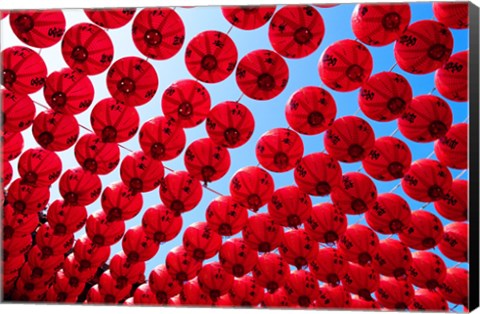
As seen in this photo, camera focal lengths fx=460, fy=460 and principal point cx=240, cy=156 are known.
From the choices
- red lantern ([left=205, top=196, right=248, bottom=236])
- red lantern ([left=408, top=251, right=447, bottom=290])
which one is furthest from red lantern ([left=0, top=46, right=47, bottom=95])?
red lantern ([left=408, top=251, right=447, bottom=290])

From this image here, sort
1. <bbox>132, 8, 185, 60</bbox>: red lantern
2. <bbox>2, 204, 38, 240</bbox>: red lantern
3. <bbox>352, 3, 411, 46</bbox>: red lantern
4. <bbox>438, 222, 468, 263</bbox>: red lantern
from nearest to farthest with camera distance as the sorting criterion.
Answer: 1. <bbox>352, 3, 411, 46</bbox>: red lantern
2. <bbox>132, 8, 185, 60</bbox>: red lantern
3. <bbox>438, 222, 468, 263</bbox>: red lantern
4. <bbox>2, 204, 38, 240</bbox>: red lantern

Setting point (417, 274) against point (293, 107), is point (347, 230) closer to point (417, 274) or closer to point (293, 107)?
point (417, 274)

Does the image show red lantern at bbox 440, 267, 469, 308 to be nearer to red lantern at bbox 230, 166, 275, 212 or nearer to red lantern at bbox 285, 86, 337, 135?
red lantern at bbox 230, 166, 275, 212

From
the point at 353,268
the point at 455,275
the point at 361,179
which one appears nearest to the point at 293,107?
the point at 361,179

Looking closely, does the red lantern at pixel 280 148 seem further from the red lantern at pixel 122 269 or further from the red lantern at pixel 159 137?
the red lantern at pixel 122 269

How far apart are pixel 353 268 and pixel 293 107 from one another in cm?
237

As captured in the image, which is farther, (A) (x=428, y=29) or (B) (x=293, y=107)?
(B) (x=293, y=107)

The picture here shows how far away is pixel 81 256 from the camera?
5.66 metres

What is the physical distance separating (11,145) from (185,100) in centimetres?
186

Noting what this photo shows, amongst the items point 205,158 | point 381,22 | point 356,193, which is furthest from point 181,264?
point 381,22

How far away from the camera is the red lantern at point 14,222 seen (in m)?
5.05

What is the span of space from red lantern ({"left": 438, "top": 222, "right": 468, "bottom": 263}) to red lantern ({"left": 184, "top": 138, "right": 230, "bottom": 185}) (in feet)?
8.13

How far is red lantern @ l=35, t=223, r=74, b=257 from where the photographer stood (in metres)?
5.46

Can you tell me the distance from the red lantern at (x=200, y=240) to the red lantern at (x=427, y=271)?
218 centimetres
